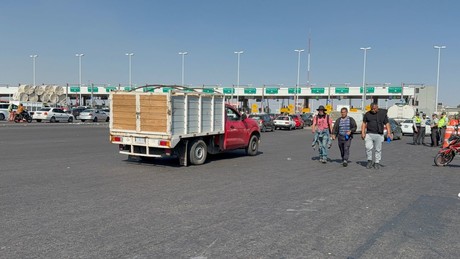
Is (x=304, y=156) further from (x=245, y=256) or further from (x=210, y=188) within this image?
(x=245, y=256)

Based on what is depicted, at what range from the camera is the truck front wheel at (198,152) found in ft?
36.9

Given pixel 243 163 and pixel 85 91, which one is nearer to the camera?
pixel 243 163

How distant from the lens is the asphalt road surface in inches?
176

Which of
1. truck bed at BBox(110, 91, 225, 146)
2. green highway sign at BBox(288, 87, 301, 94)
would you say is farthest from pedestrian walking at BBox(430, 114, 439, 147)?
green highway sign at BBox(288, 87, 301, 94)

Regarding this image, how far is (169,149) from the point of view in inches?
423

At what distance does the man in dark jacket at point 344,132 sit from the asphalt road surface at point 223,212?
1.27m

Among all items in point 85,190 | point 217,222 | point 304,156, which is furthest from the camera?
point 304,156

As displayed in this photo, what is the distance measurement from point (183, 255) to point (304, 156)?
10.4 metres

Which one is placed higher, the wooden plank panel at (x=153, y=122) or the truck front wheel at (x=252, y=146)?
the wooden plank panel at (x=153, y=122)

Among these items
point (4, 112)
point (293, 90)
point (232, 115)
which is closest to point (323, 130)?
point (232, 115)

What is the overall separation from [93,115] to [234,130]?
115 ft

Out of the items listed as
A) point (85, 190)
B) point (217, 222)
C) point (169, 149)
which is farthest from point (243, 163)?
point (217, 222)

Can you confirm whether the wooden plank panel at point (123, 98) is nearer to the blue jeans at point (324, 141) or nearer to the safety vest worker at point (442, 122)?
the blue jeans at point (324, 141)

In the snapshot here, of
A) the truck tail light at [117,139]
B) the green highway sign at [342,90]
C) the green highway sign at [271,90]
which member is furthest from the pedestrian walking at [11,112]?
the green highway sign at [342,90]
